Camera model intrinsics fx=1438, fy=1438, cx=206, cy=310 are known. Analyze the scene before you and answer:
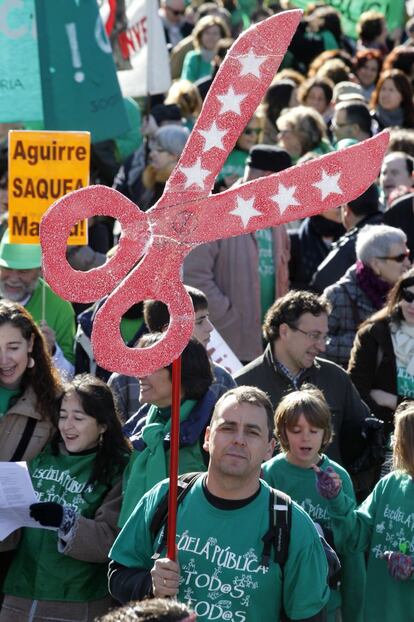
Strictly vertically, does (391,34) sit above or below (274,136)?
above

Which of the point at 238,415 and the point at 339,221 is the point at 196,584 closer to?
the point at 238,415

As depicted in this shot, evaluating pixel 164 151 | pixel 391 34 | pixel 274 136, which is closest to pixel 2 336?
pixel 164 151

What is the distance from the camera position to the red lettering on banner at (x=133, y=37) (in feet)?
36.6

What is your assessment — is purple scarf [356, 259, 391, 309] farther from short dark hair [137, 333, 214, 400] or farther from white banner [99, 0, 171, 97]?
white banner [99, 0, 171, 97]

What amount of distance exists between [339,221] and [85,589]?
13.3 feet

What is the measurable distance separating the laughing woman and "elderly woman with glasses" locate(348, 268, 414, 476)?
4.82ft

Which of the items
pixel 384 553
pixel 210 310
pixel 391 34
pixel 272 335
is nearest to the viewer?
pixel 384 553

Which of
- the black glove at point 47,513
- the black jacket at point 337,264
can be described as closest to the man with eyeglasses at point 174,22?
the black jacket at point 337,264

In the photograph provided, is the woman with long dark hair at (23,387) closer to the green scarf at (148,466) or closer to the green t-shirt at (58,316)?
the green scarf at (148,466)

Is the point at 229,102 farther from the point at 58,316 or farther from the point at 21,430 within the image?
the point at 58,316

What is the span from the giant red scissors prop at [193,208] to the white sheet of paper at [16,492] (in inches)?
47.1

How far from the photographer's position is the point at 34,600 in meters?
5.50

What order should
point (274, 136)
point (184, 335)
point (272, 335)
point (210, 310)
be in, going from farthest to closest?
point (274, 136) < point (210, 310) < point (272, 335) < point (184, 335)

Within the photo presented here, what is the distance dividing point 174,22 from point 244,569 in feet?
40.6
